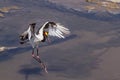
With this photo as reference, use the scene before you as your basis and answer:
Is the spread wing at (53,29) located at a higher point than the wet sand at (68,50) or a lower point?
higher

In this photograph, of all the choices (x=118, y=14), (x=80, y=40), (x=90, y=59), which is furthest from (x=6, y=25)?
(x=118, y=14)

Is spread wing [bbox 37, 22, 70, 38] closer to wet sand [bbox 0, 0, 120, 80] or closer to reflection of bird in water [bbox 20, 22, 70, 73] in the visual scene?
reflection of bird in water [bbox 20, 22, 70, 73]

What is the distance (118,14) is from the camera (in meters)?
23.3

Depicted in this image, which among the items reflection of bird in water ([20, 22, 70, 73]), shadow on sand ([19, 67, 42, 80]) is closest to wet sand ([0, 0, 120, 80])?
shadow on sand ([19, 67, 42, 80])

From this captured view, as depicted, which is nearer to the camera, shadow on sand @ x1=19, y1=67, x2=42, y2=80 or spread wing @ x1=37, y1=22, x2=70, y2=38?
spread wing @ x1=37, y1=22, x2=70, y2=38

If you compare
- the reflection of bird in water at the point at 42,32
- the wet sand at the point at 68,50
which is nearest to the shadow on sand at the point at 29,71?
the wet sand at the point at 68,50

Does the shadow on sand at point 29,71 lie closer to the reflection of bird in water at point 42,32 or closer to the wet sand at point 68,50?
the wet sand at point 68,50

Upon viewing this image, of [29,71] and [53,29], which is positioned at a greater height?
[53,29]

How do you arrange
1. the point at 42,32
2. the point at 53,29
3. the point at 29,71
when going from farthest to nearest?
the point at 29,71
the point at 53,29
the point at 42,32

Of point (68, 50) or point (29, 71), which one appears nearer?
point (29, 71)

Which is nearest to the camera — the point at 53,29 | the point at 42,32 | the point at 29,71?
the point at 42,32

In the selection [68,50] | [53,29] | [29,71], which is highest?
[53,29]

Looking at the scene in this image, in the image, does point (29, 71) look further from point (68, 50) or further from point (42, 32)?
point (42, 32)

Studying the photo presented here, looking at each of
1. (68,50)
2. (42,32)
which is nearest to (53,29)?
(42,32)
